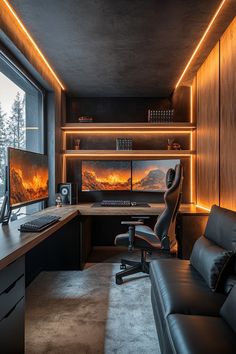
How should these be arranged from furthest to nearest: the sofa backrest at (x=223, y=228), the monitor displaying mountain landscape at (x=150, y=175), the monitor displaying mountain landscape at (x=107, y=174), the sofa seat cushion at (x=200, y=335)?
the monitor displaying mountain landscape at (x=107, y=174) → the monitor displaying mountain landscape at (x=150, y=175) → the sofa backrest at (x=223, y=228) → the sofa seat cushion at (x=200, y=335)

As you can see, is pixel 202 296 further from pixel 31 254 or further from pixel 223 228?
pixel 31 254

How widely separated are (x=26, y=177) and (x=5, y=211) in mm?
378

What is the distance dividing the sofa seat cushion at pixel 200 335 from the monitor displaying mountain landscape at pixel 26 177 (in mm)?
1398

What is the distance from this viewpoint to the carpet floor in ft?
6.17

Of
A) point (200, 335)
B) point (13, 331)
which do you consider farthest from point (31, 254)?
point (200, 335)

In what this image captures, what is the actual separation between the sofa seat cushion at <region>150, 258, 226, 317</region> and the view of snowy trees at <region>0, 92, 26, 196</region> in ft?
4.77

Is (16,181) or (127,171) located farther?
(127,171)

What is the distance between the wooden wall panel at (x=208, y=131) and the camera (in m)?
3.02

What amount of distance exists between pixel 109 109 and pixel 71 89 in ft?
2.23

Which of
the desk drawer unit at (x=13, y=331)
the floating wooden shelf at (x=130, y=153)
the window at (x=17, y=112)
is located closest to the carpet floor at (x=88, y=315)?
the desk drawer unit at (x=13, y=331)

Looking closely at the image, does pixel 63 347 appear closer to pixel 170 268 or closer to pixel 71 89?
pixel 170 268

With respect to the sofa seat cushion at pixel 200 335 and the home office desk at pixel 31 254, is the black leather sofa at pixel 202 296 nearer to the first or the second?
the sofa seat cushion at pixel 200 335

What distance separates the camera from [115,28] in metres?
2.44

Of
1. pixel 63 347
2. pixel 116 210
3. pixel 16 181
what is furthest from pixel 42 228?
pixel 116 210
